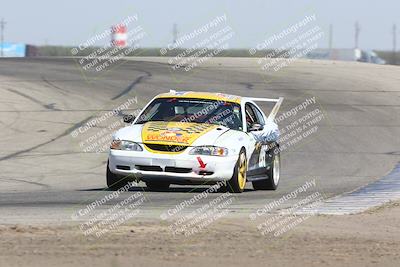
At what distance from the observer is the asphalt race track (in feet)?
43.1

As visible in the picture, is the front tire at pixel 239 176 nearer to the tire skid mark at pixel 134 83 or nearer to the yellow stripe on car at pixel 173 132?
the yellow stripe on car at pixel 173 132

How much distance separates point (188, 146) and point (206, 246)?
499cm

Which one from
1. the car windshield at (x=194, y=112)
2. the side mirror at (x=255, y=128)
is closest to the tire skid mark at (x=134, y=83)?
the car windshield at (x=194, y=112)

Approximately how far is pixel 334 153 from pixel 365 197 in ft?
24.3

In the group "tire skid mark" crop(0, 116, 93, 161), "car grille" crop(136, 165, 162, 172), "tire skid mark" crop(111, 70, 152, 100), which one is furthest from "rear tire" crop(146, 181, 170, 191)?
"tire skid mark" crop(111, 70, 152, 100)

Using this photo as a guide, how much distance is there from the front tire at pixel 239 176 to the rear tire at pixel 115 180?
4.63 ft

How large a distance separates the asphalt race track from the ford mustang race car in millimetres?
302

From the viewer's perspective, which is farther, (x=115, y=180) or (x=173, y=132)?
(x=115, y=180)

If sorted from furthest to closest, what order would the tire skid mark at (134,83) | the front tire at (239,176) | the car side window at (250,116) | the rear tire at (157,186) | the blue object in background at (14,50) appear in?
the blue object in background at (14,50)
the tire skid mark at (134,83)
the car side window at (250,116)
the rear tire at (157,186)
the front tire at (239,176)

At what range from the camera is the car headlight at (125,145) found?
42.4 feet

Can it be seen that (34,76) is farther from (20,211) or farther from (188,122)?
(20,211)

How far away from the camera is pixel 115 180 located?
13.2m

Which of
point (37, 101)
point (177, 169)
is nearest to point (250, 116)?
point (177, 169)

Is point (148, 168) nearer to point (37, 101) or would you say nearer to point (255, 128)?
point (255, 128)
